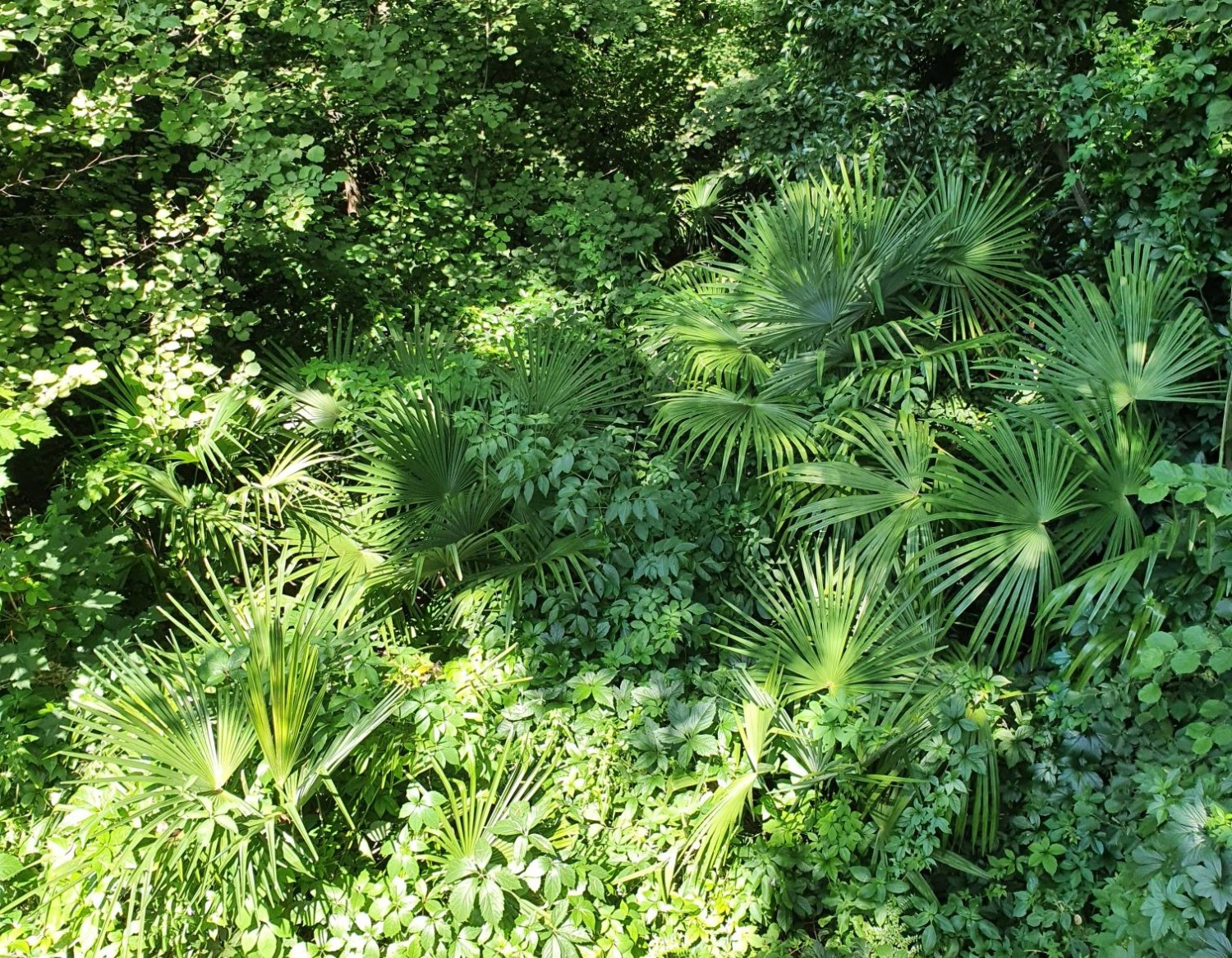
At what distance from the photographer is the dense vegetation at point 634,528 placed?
260 centimetres

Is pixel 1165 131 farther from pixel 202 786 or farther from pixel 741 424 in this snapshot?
pixel 202 786

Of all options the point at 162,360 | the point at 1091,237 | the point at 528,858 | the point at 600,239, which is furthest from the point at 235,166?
the point at 1091,237

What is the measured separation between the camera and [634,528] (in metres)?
3.38

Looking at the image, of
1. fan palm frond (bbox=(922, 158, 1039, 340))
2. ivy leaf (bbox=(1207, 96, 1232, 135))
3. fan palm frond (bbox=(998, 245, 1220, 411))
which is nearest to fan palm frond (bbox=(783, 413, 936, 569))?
fan palm frond (bbox=(998, 245, 1220, 411))

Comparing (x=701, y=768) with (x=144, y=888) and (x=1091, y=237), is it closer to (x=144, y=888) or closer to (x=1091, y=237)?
(x=144, y=888)

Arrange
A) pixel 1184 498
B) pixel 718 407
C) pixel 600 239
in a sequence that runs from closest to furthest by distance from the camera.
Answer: pixel 1184 498
pixel 718 407
pixel 600 239

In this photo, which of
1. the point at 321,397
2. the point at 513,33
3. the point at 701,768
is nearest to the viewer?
the point at 701,768

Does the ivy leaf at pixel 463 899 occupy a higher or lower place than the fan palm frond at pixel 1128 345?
lower

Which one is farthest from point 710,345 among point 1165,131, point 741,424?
point 1165,131

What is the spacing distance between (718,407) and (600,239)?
172 centimetres

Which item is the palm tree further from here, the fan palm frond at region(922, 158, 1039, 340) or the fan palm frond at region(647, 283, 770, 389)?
the fan palm frond at region(922, 158, 1039, 340)

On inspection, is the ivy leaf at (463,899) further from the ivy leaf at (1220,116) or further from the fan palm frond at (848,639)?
the ivy leaf at (1220,116)

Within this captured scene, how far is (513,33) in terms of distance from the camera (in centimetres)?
539

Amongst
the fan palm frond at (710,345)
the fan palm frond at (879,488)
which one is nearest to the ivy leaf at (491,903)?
the fan palm frond at (879,488)
